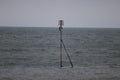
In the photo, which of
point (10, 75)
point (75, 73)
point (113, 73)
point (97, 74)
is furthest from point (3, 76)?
point (113, 73)

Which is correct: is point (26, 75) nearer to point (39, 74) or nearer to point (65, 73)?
point (39, 74)

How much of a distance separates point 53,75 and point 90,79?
5.93 feet

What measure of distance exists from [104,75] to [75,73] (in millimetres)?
1418

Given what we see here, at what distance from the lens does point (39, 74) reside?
40.8 feet

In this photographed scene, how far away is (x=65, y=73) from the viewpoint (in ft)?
41.3

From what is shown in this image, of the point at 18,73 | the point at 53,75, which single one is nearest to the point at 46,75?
the point at 53,75

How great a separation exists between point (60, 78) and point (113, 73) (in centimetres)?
298

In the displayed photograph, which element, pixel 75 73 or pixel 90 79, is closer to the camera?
pixel 90 79

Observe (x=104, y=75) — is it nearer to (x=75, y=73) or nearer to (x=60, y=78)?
(x=75, y=73)

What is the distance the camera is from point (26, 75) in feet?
39.8

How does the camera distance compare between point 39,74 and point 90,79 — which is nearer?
point 90,79

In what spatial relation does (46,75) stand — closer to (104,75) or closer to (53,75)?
(53,75)

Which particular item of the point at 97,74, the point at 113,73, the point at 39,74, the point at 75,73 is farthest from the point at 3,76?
the point at 113,73

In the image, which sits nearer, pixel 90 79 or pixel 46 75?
pixel 90 79
